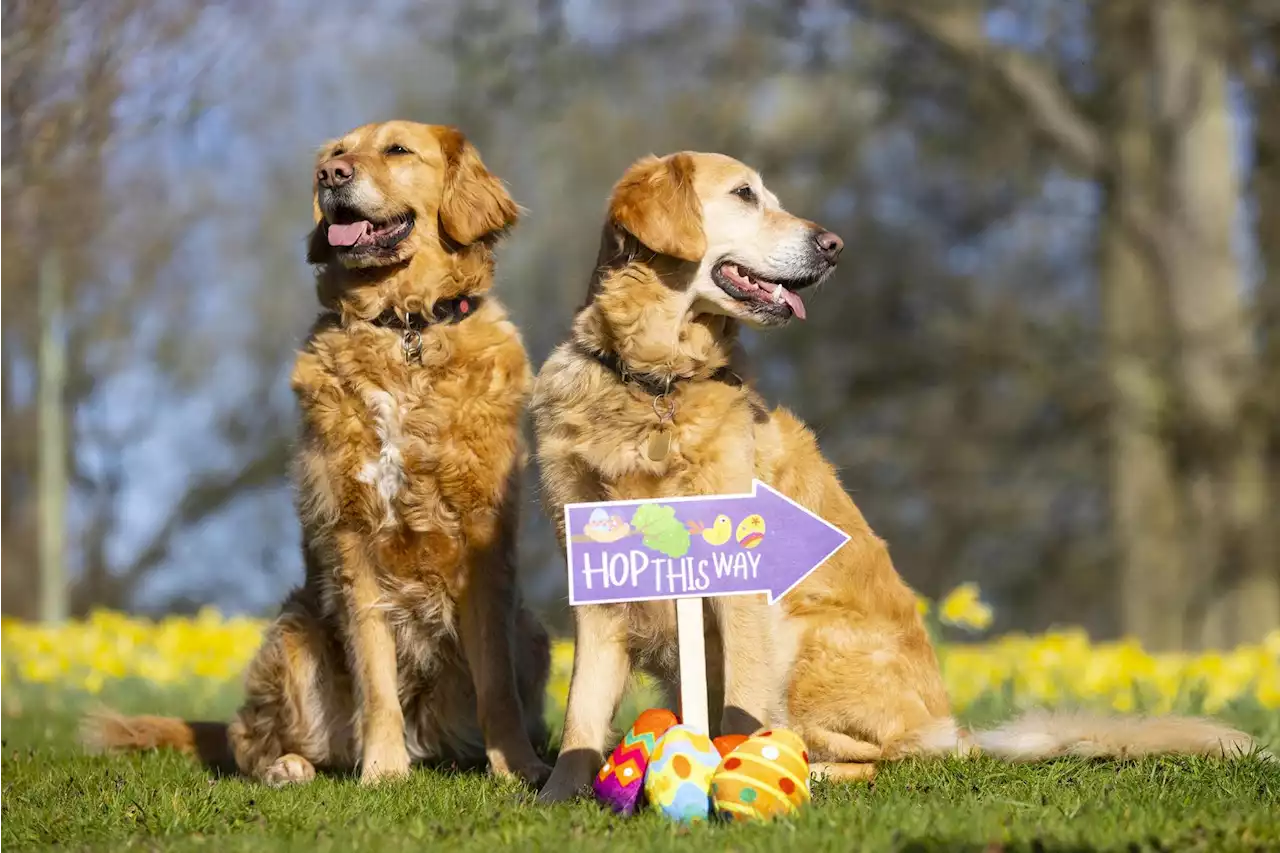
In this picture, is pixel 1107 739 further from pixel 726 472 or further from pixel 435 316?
pixel 435 316

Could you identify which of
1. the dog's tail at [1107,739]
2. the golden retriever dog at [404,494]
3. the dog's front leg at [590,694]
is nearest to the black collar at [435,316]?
the golden retriever dog at [404,494]

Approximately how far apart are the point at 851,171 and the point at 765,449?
11.2 m

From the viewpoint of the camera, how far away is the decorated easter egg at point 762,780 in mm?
3479

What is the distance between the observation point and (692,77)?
46.1ft

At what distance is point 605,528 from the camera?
12.4ft

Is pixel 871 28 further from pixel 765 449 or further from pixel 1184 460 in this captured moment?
pixel 765 449

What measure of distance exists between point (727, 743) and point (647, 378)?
1.22 meters

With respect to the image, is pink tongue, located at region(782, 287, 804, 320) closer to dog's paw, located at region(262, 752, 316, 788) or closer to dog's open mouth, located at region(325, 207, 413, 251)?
dog's open mouth, located at region(325, 207, 413, 251)

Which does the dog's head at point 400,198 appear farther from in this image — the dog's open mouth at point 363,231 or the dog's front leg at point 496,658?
the dog's front leg at point 496,658

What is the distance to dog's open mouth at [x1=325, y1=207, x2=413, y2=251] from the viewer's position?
4852 millimetres

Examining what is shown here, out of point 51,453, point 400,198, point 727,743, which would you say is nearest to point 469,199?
Result: point 400,198

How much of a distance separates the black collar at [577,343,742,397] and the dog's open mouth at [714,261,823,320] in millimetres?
248

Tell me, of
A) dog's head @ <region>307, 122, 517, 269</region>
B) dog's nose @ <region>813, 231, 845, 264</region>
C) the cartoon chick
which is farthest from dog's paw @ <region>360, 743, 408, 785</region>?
dog's nose @ <region>813, 231, 845, 264</region>

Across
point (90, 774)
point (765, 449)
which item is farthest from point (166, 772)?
point (765, 449)
